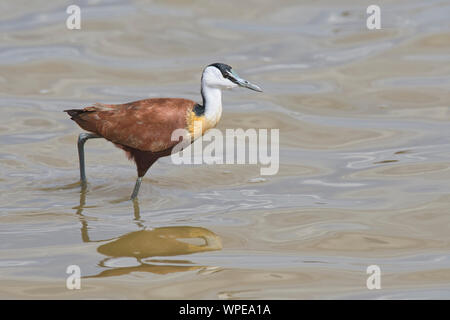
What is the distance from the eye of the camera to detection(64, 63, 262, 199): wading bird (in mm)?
7676

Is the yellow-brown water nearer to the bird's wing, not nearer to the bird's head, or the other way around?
the bird's wing

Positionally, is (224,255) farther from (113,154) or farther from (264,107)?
(264,107)

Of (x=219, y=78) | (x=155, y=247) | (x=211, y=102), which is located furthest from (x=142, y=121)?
(x=155, y=247)

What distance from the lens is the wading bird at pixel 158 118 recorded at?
25.2ft

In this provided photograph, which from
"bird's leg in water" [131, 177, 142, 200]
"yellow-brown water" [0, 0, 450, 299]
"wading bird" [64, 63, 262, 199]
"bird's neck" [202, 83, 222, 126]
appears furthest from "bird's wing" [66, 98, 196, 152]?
"yellow-brown water" [0, 0, 450, 299]

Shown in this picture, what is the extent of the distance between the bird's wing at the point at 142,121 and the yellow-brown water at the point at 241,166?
26.1 inches

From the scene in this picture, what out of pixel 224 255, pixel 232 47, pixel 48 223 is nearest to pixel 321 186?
pixel 224 255

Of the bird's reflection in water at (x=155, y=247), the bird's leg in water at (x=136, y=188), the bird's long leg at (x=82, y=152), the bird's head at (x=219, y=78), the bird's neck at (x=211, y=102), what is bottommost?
the bird's reflection in water at (x=155, y=247)

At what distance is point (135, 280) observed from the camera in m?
6.42

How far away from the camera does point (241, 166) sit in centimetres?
947

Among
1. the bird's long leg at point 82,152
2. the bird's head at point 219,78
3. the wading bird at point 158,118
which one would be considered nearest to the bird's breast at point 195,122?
A: the wading bird at point 158,118

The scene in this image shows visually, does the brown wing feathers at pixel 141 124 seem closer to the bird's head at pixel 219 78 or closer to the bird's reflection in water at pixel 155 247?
the bird's head at pixel 219 78

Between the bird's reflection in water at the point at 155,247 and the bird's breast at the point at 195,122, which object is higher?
the bird's breast at the point at 195,122

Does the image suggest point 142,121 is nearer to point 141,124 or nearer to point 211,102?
point 141,124
